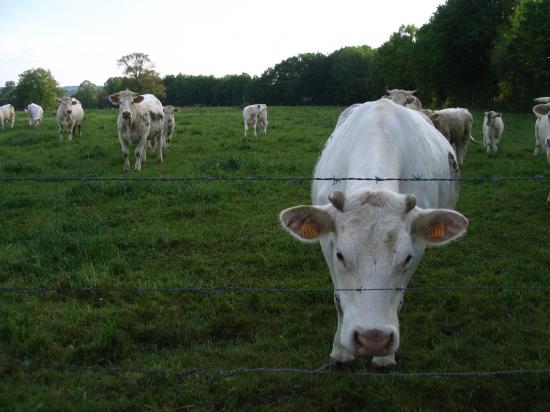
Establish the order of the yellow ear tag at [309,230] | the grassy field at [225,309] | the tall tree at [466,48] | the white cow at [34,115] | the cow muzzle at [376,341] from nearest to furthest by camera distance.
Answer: the cow muzzle at [376,341], the yellow ear tag at [309,230], the grassy field at [225,309], the white cow at [34,115], the tall tree at [466,48]

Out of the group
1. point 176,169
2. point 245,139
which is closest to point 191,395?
point 176,169

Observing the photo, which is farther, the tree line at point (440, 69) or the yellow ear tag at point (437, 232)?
the tree line at point (440, 69)

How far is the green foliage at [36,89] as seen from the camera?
79188 millimetres

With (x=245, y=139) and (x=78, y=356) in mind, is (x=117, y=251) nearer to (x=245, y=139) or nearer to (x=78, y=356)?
(x=78, y=356)

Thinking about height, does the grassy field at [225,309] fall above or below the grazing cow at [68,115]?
below

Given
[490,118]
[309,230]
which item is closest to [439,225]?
[309,230]

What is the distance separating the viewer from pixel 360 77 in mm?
81375

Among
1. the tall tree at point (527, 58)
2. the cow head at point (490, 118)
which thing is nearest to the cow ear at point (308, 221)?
the cow head at point (490, 118)

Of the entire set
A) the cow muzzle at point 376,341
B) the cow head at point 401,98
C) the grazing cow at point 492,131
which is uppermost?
the cow head at point 401,98

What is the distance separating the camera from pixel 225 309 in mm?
4914

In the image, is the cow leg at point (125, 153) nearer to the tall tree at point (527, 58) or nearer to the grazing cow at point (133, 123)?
the grazing cow at point (133, 123)

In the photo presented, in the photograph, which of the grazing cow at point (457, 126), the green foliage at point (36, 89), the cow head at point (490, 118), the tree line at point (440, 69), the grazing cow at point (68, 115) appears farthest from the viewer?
the green foliage at point (36, 89)

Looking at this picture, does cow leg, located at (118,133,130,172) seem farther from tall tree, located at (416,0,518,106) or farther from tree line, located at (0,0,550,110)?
tall tree, located at (416,0,518,106)

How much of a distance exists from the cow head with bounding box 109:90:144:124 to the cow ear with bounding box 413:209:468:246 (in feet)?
36.2
